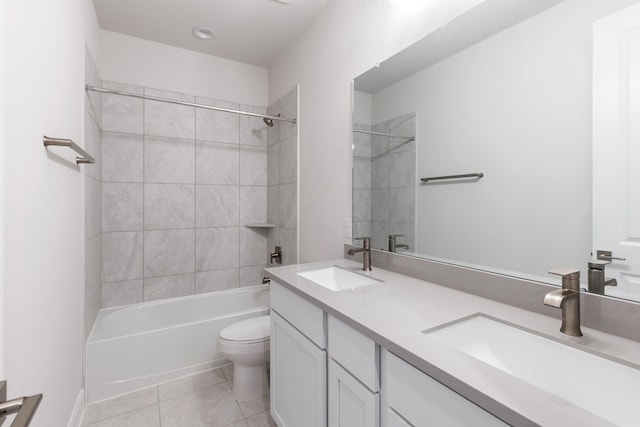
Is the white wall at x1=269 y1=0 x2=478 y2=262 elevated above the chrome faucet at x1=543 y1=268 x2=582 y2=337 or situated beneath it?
elevated above

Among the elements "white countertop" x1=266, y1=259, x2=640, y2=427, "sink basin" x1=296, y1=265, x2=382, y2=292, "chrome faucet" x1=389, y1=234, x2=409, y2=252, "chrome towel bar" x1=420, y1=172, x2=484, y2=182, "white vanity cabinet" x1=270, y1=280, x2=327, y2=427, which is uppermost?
"chrome towel bar" x1=420, y1=172, x2=484, y2=182

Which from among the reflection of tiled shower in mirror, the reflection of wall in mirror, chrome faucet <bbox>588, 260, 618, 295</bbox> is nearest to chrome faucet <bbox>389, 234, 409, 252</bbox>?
the reflection of tiled shower in mirror

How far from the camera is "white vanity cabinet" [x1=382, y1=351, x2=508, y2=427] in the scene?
22.2 inches

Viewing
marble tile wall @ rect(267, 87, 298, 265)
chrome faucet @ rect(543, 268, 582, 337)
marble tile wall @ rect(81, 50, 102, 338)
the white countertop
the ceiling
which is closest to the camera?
the white countertop

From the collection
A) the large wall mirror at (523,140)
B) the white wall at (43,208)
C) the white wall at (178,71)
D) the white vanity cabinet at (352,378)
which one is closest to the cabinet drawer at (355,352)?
the white vanity cabinet at (352,378)

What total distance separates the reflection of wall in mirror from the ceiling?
129 cm

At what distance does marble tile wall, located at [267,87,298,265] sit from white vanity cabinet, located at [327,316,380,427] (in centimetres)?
140

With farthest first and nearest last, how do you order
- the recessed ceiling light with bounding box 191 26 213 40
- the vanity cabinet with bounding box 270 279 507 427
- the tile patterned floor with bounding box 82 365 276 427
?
the recessed ceiling light with bounding box 191 26 213 40
the tile patterned floor with bounding box 82 365 276 427
the vanity cabinet with bounding box 270 279 507 427

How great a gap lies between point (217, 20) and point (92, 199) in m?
1.54

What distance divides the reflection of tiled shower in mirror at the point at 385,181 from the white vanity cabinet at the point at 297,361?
61 cm

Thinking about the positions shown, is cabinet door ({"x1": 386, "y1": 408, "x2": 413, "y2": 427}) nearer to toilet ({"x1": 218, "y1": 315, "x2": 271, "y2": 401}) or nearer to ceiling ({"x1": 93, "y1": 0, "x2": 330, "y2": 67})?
toilet ({"x1": 218, "y1": 315, "x2": 271, "y2": 401})

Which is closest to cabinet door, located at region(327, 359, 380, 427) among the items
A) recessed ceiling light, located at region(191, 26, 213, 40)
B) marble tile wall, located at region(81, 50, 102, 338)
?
marble tile wall, located at region(81, 50, 102, 338)

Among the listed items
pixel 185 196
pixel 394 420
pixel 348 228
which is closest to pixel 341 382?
pixel 394 420

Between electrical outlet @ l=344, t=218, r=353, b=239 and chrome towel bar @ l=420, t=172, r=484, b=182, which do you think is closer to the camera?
chrome towel bar @ l=420, t=172, r=484, b=182
